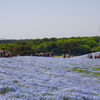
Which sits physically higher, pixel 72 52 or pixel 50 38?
pixel 50 38

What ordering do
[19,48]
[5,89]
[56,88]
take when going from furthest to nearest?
[19,48]
[56,88]
[5,89]

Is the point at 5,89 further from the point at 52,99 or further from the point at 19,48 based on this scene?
the point at 19,48

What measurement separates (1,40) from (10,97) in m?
192

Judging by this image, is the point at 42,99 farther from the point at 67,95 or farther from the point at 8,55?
the point at 8,55

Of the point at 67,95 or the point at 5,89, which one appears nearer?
the point at 67,95

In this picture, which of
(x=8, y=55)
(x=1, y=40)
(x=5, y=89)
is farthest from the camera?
(x=1, y=40)

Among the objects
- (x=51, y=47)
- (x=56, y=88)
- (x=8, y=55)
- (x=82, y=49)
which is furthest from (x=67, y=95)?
(x=51, y=47)

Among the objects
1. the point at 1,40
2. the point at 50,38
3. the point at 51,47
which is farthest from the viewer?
the point at 1,40

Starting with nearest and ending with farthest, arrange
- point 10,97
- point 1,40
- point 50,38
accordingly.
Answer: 1. point 10,97
2. point 50,38
3. point 1,40

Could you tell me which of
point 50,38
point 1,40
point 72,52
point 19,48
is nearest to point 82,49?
point 72,52

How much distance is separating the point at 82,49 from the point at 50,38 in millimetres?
71818

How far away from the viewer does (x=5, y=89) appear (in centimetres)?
674

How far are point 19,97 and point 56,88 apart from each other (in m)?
2.29

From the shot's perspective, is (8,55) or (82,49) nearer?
(8,55)
